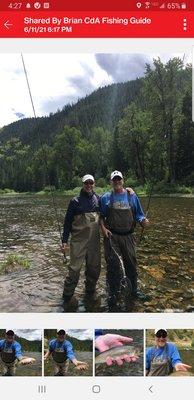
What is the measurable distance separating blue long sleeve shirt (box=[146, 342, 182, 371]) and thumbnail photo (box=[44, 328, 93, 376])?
386 mm

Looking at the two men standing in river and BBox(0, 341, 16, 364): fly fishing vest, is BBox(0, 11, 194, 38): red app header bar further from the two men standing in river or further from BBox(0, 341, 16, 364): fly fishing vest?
BBox(0, 341, 16, 364): fly fishing vest

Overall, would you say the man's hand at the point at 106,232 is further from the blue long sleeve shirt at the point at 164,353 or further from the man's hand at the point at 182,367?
the man's hand at the point at 182,367

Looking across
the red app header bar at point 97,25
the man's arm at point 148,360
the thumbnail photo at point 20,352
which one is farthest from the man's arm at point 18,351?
the red app header bar at point 97,25

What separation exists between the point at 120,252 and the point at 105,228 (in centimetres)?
31

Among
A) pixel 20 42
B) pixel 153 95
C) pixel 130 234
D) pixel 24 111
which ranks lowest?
pixel 130 234

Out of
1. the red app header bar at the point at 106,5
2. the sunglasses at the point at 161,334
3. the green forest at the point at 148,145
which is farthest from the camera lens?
the green forest at the point at 148,145

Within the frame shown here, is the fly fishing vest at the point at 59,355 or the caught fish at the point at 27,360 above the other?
the fly fishing vest at the point at 59,355

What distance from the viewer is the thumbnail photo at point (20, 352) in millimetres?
2752

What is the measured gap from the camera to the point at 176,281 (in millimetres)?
5070

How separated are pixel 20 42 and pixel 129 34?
83 cm

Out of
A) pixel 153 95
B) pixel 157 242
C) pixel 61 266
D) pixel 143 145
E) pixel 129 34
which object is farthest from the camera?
pixel 143 145

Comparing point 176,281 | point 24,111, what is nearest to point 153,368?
point 176,281

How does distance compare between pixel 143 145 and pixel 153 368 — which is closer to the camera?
pixel 153 368
